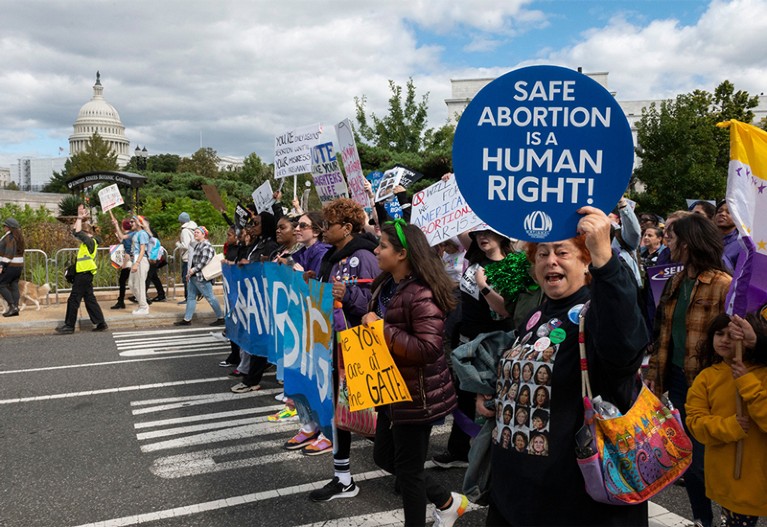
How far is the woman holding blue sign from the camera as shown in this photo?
5.67 feet

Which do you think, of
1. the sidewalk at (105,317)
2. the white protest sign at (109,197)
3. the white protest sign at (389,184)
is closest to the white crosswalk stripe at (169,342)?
the sidewalk at (105,317)

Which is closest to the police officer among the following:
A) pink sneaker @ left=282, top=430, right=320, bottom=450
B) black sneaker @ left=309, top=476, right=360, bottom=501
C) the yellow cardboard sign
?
pink sneaker @ left=282, top=430, right=320, bottom=450

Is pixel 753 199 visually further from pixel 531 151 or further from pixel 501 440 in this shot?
pixel 501 440

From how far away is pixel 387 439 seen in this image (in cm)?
339

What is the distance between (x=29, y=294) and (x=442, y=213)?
10651 millimetres

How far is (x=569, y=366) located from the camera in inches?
76.9

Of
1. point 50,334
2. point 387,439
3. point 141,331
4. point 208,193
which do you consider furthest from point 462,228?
point 50,334

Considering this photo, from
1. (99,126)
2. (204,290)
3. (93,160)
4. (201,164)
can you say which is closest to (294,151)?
(204,290)

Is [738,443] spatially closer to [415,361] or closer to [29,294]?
[415,361]

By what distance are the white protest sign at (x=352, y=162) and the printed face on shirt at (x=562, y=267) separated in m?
4.23

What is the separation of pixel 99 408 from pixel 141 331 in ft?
15.7

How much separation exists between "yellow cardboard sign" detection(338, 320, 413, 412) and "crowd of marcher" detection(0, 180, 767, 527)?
57mm

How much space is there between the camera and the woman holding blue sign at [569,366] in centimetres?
173

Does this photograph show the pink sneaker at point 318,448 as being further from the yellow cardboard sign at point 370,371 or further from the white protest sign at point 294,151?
the white protest sign at point 294,151
